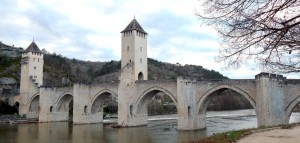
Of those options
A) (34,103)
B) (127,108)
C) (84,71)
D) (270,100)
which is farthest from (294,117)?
(84,71)

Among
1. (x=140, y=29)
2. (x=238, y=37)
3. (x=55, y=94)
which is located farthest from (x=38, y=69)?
(x=238, y=37)

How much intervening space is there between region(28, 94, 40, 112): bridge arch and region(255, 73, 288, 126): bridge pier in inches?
1267

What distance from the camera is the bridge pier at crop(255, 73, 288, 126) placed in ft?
87.4

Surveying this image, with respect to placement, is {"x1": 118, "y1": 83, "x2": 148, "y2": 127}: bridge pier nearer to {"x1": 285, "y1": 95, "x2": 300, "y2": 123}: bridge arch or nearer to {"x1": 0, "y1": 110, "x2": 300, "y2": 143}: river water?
{"x1": 0, "y1": 110, "x2": 300, "y2": 143}: river water

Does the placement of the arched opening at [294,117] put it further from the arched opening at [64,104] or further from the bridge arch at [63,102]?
the arched opening at [64,104]

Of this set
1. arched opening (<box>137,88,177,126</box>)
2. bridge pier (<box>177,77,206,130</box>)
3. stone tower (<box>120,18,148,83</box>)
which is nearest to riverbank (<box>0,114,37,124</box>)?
arched opening (<box>137,88,177,126</box>)

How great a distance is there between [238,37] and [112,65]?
98435mm

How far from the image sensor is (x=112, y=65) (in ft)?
341

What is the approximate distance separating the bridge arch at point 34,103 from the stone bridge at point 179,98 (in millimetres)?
2551

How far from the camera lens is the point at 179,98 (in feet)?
101

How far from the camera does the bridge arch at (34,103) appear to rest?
47.7 m

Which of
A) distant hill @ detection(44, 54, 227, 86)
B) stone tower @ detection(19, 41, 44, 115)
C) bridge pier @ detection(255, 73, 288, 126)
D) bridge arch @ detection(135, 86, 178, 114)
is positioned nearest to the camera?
bridge pier @ detection(255, 73, 288, 126)

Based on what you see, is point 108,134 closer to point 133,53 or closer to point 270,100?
point 133,53

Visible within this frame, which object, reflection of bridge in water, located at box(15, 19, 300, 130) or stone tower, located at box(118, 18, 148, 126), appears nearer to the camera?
reflection of bridge in water, located at box(15, 19, 300, 130)
